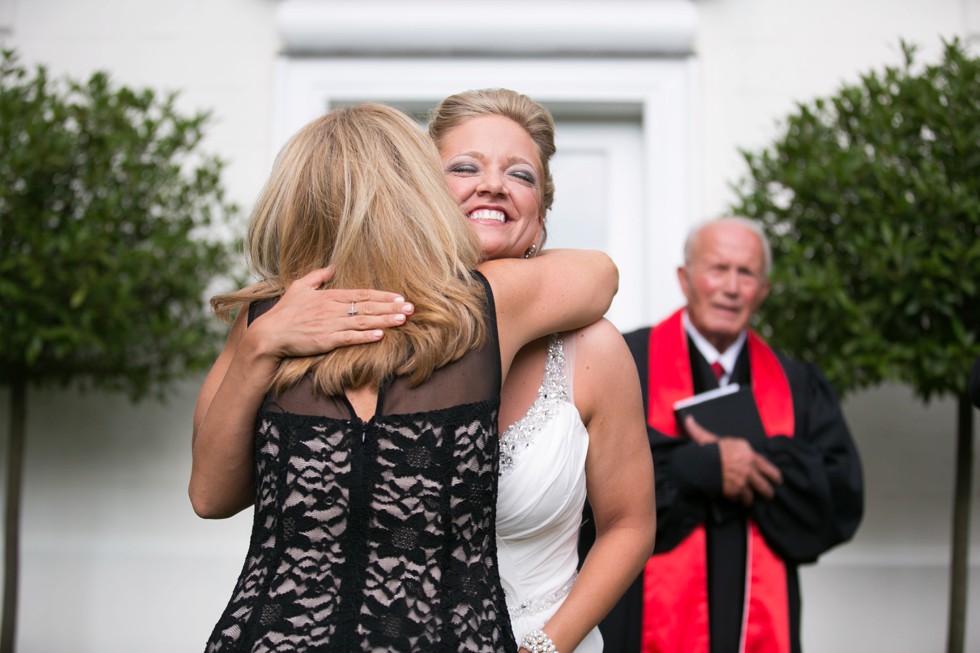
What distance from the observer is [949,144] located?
416cm

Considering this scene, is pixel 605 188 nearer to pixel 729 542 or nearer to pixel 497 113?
pixel 729 542

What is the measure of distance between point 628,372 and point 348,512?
28.8 inches

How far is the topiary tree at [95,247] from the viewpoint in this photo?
427 centimetres

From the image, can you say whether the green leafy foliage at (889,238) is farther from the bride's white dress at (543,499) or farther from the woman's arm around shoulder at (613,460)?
the bride's white dress at (543,499)

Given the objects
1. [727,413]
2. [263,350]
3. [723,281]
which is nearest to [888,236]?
[723,281]

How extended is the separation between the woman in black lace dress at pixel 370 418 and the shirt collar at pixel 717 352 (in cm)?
190

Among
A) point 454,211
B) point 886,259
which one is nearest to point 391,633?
point 454,211

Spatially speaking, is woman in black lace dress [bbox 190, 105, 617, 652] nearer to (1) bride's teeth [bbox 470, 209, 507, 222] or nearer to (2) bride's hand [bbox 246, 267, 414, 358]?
(2) bride's hand [bbox 246, 267, 414, 358]

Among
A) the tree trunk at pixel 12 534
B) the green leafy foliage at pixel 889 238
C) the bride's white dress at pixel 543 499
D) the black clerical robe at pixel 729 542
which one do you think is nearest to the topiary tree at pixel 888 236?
the green leafy foliage at pixel 889 238

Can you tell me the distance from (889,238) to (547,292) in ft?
8.51

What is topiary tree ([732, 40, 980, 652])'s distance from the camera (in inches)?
159

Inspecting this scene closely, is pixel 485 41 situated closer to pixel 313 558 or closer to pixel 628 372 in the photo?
pixel 628 372

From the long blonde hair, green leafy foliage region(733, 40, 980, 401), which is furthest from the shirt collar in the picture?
the long blonde hair

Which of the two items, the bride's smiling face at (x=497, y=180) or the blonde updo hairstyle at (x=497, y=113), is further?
the blonde updo hairstyle at (x=497, y=113)
